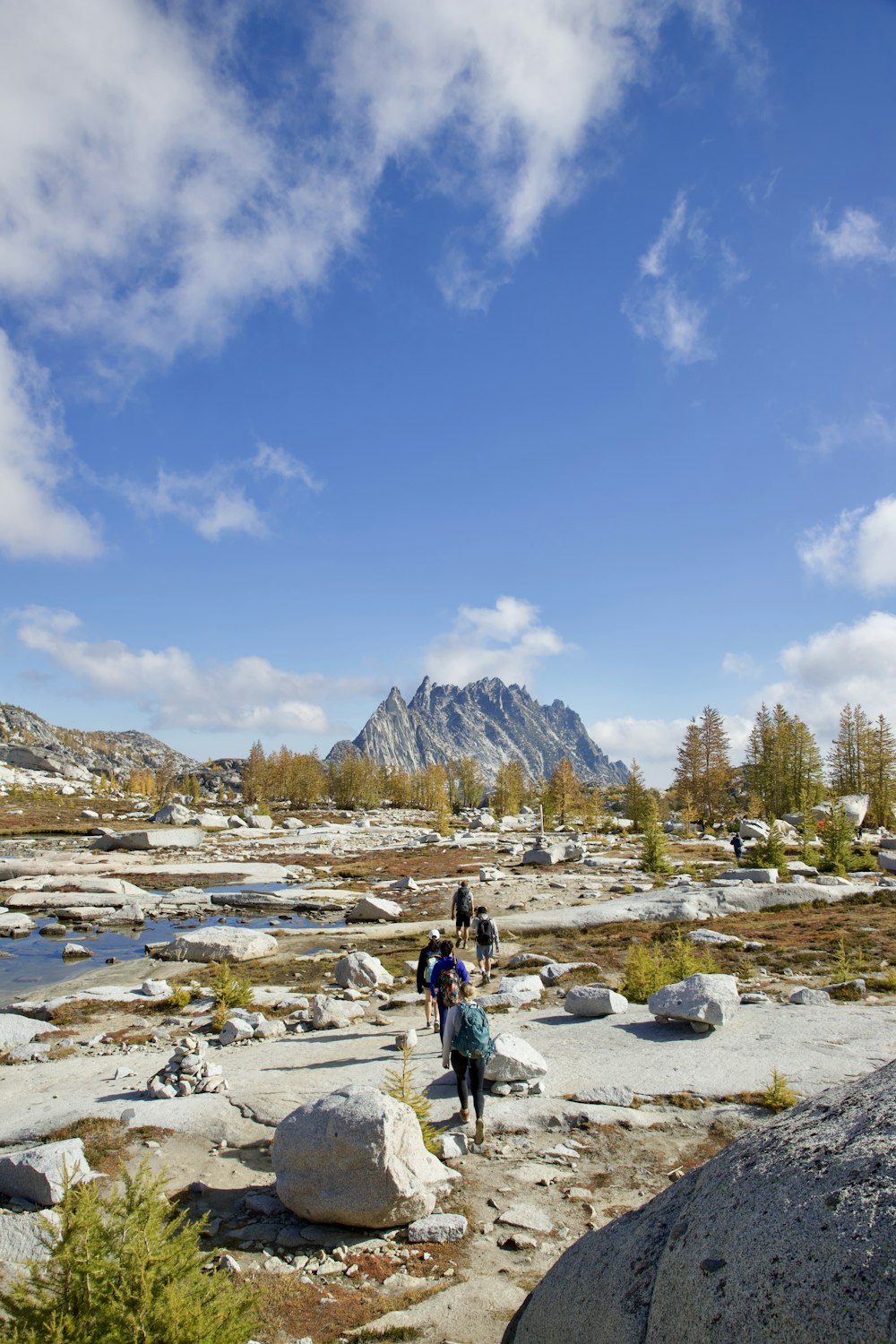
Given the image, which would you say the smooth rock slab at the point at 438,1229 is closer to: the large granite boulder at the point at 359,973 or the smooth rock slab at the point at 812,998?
the smooth rock slab at the point at 812,998

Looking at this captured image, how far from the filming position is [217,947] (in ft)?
90.2

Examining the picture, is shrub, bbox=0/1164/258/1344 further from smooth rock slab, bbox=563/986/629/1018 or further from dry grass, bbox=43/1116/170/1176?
smooth rock slab, bbox=563/986/629/1018

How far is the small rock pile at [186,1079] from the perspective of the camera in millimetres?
12719

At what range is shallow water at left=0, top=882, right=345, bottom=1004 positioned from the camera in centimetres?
2522

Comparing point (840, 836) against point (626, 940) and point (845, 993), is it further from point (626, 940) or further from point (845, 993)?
point (845, 993)

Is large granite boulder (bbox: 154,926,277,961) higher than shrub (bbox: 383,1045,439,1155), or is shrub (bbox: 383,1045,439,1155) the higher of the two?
shrub (bbox: 383,1045,439,1155)

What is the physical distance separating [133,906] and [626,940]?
25.2 metres

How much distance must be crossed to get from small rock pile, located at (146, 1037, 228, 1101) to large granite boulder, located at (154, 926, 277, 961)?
14.2 meters

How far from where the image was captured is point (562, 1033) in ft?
53.1

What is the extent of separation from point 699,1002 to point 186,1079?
33.9 feet

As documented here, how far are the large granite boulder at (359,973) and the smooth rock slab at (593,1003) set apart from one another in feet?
22.6

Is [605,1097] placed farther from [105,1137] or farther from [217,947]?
[217,947]

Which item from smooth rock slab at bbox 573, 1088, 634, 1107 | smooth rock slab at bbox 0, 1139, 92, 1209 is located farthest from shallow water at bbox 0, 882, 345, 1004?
smooth rock slab at bbox 573, 1088, 634, 1107

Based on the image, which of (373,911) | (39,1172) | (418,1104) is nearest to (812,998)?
(418,1104)
